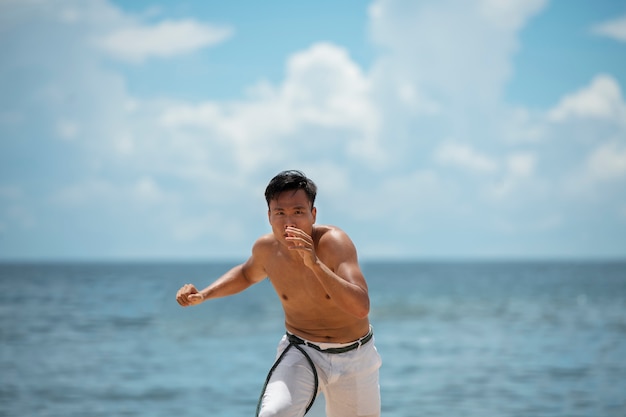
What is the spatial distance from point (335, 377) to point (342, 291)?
0.82 meters

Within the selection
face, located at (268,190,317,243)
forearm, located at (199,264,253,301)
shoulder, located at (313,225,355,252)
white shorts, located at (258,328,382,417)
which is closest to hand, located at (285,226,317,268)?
face, located at (268,190,317,243)

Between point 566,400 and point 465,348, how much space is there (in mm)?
7261

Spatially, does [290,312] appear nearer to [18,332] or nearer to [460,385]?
[460,385]

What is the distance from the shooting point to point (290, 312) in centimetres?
494

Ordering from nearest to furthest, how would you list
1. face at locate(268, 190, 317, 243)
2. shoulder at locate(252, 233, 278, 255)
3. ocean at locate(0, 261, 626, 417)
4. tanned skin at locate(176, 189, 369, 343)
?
tanned skin at locate(176, 189, 369, 343) → face at locate(268, 190, 317, 243) → shoulder at locate(252, 233, 278, 255) → ocean at locate(0, 261, 626, 417)

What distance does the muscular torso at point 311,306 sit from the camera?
473 centimetres

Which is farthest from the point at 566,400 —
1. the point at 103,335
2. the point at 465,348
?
the point at 103,335

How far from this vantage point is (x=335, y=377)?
470 centimetres

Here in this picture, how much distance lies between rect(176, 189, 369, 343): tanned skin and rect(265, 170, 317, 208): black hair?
30 millimetres

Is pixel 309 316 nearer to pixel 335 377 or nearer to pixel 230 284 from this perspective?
pixel 335 377

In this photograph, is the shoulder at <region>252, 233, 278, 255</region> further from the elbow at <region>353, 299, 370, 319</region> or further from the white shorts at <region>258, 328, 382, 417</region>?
the elbow at <region>353, 299, 370, 319</region>

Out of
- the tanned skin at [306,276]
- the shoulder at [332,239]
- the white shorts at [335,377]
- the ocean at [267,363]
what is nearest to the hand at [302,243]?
the tanned skin at [306,276]

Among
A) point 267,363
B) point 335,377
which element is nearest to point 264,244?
point 335,377

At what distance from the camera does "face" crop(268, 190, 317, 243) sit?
437cm
